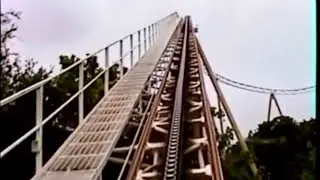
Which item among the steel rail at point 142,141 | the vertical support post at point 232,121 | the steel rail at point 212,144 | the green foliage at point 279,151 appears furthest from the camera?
the vertical support post at point 232,121

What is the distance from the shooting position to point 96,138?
1.57m

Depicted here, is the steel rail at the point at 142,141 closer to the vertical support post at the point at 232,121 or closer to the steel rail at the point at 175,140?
the steel rail at the point at 175,140

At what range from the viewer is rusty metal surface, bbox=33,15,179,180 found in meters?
1.25

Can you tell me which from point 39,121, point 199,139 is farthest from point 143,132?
point 39,121

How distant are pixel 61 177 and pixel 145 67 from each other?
1966 millimetres

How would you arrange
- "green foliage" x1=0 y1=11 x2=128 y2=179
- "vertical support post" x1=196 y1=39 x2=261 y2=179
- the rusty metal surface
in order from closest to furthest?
"green foliage" x1=0 y1=11 x2=128 y2=179
the rusty metal surface
"vertical support post" x1=196 y1=39 x2=261 y2=179

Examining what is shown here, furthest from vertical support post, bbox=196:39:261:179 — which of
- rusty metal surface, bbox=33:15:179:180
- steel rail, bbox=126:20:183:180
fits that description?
rusty metal surface, bbox=33:15:179:180

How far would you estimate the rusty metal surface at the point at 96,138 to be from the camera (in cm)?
125

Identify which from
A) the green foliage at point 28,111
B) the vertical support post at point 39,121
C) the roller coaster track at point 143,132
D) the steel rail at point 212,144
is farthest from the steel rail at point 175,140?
the vertical support post at point 39,121

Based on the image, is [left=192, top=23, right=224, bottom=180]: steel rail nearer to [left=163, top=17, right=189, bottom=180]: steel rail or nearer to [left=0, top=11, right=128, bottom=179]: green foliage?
[left=163, top=17, right=189, bottom=180]: steel rail

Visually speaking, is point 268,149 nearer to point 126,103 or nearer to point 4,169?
point 126,103

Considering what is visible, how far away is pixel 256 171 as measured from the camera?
1889 mm

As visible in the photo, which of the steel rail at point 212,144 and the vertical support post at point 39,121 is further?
the steel rail at point 212,144

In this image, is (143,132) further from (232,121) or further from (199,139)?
(232,121)
